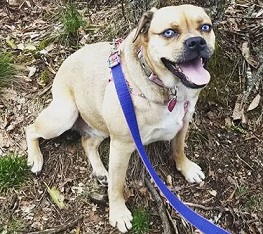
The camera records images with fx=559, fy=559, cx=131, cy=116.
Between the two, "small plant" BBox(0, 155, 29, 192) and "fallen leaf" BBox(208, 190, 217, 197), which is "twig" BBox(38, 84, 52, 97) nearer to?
"small plant" BBox(0, 155, 29, 192)

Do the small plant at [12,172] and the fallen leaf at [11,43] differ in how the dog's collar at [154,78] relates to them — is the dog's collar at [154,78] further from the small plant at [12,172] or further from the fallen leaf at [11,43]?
the fallen leaf at [11,43]

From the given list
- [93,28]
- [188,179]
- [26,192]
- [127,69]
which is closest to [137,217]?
[188,179]

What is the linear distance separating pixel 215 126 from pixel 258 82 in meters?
0.57

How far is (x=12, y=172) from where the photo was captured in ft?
14.1

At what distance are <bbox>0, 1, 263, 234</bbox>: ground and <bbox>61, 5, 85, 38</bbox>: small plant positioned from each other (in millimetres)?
76

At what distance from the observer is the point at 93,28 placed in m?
5.26

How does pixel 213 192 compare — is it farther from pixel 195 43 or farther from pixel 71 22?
pixel 71 22

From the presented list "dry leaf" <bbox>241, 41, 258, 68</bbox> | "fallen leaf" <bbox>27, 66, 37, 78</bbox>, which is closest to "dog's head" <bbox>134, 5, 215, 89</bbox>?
"dry leaf" <bbox>241, 41, 258, 68</bbox>

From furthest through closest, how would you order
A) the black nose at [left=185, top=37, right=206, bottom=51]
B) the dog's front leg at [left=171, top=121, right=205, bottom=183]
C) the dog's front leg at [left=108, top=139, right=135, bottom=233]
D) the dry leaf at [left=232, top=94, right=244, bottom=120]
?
the dry leaf at [left=232, top=94, right=244, bottom=120], the dog's front leg at [left=171, top=121, right=205, bottom=183], the dog's front leg at [left=108, top=139, right=135, bottom=233], the black nose at [left=185, top=37, right=206, bottom=51]

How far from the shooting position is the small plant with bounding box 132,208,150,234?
4059 mm

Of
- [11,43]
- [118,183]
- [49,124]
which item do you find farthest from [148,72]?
[11,43]

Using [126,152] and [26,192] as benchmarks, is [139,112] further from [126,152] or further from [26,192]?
[26,192]

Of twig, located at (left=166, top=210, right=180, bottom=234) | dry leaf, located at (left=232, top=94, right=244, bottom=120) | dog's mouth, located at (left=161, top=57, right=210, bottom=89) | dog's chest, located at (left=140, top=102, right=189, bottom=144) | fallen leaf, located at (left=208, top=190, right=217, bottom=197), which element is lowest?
fallen leaf, located at (left=208, top=190, right=217, bottom=197)

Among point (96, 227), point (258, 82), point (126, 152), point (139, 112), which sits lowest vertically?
point (96, 227)
